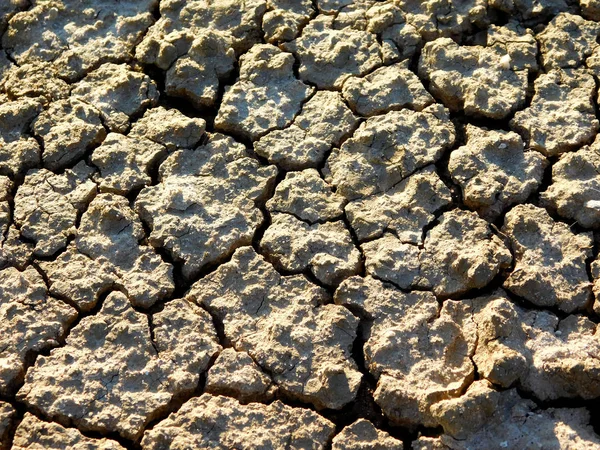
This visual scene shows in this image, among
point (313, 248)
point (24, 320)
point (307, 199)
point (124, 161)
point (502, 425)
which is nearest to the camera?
point (502, 425)

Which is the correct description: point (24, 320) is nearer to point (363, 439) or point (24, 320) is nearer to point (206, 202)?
point (206, 202)

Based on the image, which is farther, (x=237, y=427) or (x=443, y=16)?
(x=443, y=16)

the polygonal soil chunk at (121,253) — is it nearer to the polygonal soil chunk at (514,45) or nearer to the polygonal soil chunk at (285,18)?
the polygonal soil chunk at (285,18)

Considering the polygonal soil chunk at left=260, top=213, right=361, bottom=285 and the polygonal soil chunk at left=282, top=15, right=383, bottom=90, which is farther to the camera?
the polygonal soil chunk at left=282, top=15, right=383, bottom=90

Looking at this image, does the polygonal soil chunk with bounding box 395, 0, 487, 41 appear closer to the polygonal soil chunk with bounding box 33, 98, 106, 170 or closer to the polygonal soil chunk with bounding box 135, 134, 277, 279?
the polygonal soil chunk with bounding box 135, 134, 277, 279

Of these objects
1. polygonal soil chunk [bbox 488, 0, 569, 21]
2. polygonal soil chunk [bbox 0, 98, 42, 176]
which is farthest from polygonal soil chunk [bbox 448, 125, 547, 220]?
polygonal soil chunk [bbox 0, 98, 42, 176]

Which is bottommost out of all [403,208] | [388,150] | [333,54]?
[403,208]

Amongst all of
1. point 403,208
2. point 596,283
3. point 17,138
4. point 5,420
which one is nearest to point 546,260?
point 596,283
